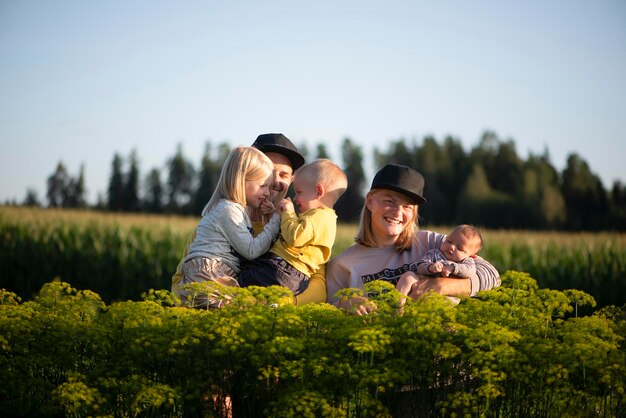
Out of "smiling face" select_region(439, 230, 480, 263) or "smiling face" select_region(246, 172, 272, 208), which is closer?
"smiling face" select_region(439, 230, 480, 263)

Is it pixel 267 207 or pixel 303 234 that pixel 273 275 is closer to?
pixel 303 234

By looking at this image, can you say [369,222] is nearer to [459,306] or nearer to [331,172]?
[331,172]

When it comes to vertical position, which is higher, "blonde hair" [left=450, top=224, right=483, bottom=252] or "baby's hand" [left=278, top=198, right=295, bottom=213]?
"baby's hand" [left=278, top=198, right=295, bottom=213]

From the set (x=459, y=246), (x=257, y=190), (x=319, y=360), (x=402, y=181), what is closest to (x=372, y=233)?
(x=402, y=181)

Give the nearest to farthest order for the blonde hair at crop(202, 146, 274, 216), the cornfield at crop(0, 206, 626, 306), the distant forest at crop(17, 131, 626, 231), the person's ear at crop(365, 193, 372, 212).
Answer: the blonde hair at crop(202, 146, 274, 216) < the person's ear at crop(365, 193, 372, 212) < the cornfield at crop(0, 206, 626, 306) < the distant forest at crop(17, 131, 626, 231)

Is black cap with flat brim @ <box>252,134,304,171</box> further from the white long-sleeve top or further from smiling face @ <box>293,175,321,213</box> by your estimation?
the white long-sleeve top

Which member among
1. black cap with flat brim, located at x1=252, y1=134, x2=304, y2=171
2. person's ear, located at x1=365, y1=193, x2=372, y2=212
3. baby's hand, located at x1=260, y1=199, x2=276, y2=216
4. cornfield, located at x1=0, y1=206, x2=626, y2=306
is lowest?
cornfield, located at x1=0, y1=206, x2=626, y2=306

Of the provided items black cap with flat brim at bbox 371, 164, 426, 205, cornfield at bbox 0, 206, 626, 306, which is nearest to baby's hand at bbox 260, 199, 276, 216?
black cap with flat brim at bbox 371, 164, 426, 205

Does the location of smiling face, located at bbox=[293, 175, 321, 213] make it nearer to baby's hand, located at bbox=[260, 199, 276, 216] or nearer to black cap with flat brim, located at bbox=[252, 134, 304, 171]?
baby's hand, located at bbox=[260, 199, 276, 216]

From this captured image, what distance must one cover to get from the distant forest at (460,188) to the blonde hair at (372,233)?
28295 millimetres

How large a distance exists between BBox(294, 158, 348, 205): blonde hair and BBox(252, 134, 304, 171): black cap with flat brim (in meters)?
0.47

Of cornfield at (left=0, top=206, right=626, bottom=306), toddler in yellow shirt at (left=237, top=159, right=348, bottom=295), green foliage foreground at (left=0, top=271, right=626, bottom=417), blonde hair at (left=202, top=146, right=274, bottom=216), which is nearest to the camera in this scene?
green foliage foreground at (left=0, top=271, right=626, bottom=417)

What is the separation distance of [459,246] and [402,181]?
65 centimetres

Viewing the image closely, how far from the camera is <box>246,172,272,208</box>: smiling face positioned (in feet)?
19.6
